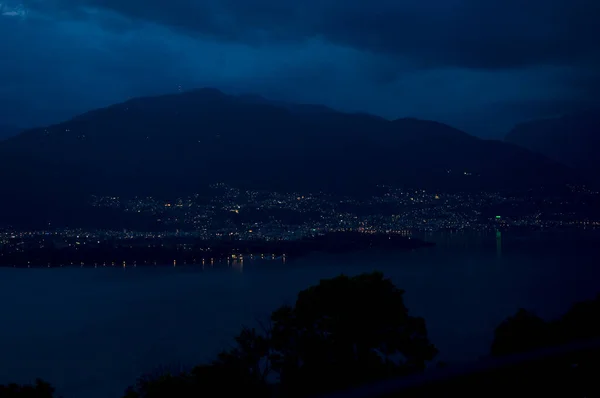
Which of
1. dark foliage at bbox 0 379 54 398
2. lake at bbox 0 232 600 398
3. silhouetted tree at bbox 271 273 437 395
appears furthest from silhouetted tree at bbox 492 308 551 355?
dark foliage at bbox 0 379 54 398

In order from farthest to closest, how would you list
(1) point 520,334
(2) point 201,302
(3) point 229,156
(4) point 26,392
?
(3) point 229,156 → (2) point 201,302 → (1) point 520,334 → (4) point 26,392

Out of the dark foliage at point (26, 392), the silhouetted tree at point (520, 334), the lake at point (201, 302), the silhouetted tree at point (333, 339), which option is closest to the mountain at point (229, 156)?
the lake at point (201, 302)

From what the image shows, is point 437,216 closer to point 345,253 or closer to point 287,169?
point 287,169

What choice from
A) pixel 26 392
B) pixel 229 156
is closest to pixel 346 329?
pixel 26 392

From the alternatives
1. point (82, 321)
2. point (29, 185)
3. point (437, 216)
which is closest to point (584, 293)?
point (82, 321)

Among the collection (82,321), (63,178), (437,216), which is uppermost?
(63,178)

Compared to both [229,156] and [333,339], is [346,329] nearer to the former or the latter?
[333,339]
